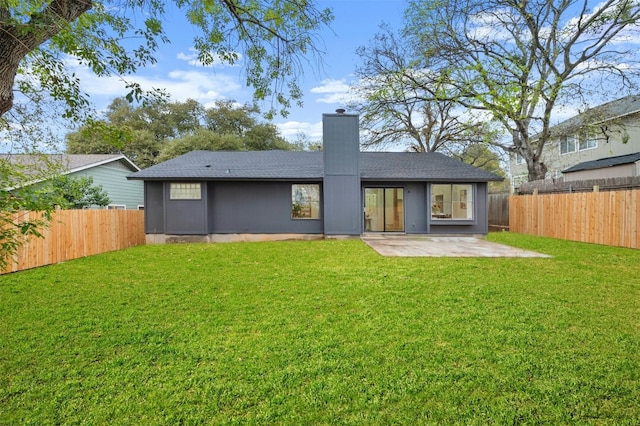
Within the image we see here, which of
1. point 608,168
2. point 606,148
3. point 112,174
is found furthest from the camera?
point 606,148

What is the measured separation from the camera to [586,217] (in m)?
9.27

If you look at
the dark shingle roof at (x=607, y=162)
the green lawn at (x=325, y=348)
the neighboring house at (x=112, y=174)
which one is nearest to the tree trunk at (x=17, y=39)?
the green lawn at (x=325, y=348)

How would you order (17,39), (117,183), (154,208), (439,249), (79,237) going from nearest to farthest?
(17,39), (79,237), (439,249), (154,208), (117,183)

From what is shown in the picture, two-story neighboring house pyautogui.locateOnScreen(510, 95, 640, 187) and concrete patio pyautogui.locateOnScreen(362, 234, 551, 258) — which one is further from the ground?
two-story neighboring house pyautogui.locateOnScreen(510, 95, 640, 187)

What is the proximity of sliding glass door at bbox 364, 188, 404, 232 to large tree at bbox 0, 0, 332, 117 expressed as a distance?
8.08 meters

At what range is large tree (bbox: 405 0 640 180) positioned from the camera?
12.5m

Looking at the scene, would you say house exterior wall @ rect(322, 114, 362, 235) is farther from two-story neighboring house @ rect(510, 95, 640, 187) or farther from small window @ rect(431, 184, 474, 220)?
two-story neighboring house @ rect(510, 95, 640, 187)

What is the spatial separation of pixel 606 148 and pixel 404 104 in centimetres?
1114

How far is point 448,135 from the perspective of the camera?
1912 centimetres

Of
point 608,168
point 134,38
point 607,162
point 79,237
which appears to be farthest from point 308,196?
point 607,162

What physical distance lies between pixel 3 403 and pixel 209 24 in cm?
392

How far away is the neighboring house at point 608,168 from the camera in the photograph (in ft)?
45.6

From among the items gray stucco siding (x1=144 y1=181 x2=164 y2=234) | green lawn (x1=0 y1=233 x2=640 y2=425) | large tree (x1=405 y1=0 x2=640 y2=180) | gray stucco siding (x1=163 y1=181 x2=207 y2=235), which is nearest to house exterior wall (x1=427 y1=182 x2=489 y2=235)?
large tree (x1=405 y1=0 x2=640 y2=180)

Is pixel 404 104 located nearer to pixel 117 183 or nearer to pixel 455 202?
pixel 455 202
